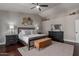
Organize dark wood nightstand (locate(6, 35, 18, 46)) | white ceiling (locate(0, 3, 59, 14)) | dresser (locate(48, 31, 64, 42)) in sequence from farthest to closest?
dresser (locate(48, 31, 64, 42))
dark wood nightstand (locate(6, 35, 18, 46))
white ceiling (locate(0, 3, 59, 14))

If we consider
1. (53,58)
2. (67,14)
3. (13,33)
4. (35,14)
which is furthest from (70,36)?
(13,33)

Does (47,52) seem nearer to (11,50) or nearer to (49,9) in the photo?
(11,50)

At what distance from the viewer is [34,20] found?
226 cm

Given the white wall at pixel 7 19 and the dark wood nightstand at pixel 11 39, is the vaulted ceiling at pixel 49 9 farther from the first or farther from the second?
the dark wood nightstand at pixel 11 39

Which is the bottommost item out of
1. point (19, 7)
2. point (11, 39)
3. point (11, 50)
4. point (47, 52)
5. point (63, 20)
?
point (47, 52)

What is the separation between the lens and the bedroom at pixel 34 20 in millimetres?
1963

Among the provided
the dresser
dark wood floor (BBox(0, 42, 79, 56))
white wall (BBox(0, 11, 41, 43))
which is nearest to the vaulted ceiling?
white wall (BBox(0, 11, 41, 43))

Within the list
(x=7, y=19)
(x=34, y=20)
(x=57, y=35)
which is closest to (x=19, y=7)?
(x=7, y=19)

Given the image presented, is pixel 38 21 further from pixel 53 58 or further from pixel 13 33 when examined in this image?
pixel 53 58

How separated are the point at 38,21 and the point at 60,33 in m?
0.78

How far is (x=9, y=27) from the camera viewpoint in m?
2.01

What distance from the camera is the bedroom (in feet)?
6.44

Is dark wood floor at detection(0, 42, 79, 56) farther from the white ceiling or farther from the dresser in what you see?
the white ceiling

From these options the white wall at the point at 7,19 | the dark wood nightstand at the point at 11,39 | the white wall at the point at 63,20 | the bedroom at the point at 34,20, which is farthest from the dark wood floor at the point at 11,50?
the white wall at the point at 63,20
